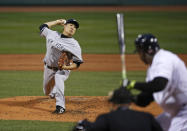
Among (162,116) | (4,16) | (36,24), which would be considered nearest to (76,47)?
(162,116)

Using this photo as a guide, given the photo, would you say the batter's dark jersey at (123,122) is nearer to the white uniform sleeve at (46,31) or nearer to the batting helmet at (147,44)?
the batting helmet at (147,44)

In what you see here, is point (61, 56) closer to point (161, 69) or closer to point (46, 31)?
point (46, 31)

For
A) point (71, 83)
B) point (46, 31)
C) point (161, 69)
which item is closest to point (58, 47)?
point (46, 31)

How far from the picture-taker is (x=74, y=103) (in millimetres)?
9695

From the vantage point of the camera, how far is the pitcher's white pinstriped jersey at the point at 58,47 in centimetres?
879

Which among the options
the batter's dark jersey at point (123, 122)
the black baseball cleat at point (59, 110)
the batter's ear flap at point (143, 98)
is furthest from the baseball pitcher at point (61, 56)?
the batter's dark jersey at point (123, 122)

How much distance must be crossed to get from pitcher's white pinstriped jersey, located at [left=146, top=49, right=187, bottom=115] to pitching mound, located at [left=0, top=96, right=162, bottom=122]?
2.73 metres

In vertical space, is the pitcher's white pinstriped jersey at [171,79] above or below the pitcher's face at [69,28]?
below

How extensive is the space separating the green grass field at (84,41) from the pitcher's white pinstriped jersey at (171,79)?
2883mm

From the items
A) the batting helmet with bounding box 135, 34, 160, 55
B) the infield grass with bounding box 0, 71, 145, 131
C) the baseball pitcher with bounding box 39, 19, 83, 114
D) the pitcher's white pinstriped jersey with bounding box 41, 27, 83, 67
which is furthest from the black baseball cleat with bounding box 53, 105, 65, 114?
the batting helmet with bounding box 135, 34, 160, 55

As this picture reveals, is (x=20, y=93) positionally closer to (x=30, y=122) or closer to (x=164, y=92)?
(x=30, y=122)

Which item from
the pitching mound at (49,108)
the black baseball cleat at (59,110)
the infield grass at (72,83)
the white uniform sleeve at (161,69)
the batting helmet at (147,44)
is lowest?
the infield grass at (72,83)

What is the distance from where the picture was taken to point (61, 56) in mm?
8922

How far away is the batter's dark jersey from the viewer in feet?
12.5
